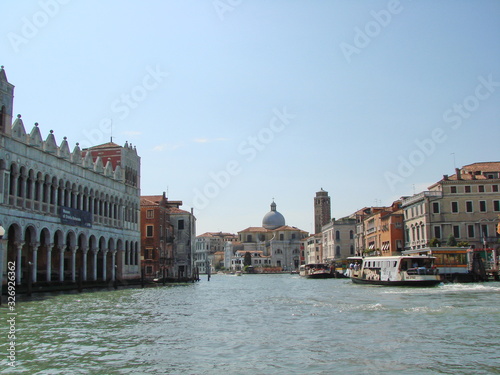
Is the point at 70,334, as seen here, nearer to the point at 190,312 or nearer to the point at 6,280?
the point at 190,312

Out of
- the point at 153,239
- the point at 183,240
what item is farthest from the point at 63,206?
the point at 183,240

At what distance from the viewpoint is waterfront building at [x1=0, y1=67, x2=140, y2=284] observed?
29438 millimetres

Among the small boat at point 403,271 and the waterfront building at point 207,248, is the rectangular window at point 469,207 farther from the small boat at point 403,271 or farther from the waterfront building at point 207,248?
the waterfront building at point 207,248

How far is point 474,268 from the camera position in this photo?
143 ft

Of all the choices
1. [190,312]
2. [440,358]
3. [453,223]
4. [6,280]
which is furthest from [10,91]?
[453,223]

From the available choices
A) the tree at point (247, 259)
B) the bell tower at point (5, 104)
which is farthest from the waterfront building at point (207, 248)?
the bell tower at point (5, 104)

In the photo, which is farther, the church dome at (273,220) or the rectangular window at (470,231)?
the church dome at (273,220)

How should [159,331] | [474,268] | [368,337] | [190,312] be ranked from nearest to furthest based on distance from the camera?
[368,337]
[159,331]
[190,312]
[474,268]

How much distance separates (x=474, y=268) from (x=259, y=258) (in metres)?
99.1

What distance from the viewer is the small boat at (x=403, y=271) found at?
34.8m

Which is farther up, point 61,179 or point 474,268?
point 61,179

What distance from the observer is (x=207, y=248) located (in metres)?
155

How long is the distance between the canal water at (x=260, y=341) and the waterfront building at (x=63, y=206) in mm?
10883

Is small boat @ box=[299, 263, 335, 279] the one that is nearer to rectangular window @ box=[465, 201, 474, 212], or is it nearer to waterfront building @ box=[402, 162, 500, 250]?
waterfront building @ box=[402, 162, 500, 250]
